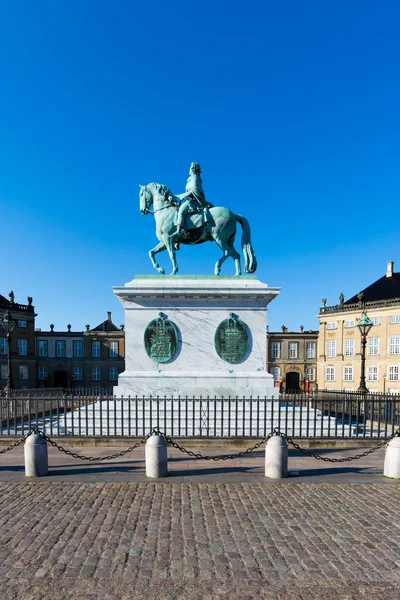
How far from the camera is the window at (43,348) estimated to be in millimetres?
52375

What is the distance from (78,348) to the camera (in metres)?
53.2

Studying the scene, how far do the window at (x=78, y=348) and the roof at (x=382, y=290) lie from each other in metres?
41.8

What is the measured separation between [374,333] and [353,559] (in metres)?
44.2

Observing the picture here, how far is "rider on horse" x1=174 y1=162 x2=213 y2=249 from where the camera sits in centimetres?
1298

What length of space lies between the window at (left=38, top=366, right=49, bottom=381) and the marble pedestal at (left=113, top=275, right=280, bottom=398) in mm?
45796

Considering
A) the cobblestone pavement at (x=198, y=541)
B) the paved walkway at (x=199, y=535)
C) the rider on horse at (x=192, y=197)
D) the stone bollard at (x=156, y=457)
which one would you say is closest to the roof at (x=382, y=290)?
the rider on horse at (x=192, y=197)

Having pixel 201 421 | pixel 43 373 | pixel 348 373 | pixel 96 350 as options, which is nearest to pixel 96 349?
pixel 96 350

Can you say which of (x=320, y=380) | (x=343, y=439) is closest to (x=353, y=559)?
(x=343, y=439)

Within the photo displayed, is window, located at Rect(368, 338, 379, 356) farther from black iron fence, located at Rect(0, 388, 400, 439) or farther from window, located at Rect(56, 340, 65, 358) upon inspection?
window, located at Rect(56, 340, 65, 358)

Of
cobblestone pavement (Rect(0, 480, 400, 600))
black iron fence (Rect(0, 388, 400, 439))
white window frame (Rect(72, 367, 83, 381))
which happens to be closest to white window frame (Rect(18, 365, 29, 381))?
white window frame (Rect(72, 367, 83, 381))

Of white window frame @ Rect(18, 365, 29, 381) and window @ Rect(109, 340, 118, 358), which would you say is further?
window @ Rect(109, 340, 118, 358)

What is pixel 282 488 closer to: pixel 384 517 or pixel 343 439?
pixel 384 517

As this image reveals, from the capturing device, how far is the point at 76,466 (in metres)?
7.90

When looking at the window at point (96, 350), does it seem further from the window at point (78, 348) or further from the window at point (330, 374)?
the window at point (330, 374)
